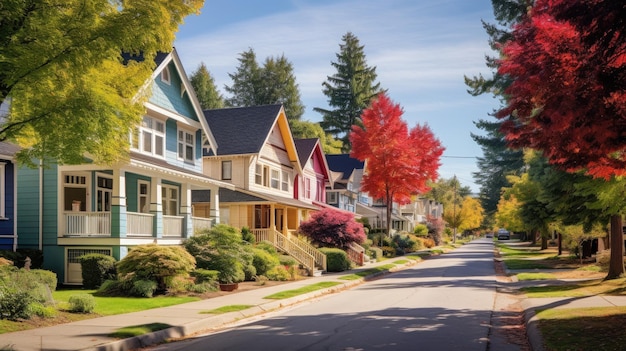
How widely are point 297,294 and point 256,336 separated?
27.5 ft

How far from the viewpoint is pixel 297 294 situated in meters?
20.1

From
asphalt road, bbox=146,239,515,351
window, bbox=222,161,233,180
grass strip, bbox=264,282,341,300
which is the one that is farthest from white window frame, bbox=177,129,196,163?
asphalt road, bbox=146,239,515,351

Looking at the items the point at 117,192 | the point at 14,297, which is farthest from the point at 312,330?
the point at 117,192

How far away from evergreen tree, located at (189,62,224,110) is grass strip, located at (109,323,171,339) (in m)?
65.2

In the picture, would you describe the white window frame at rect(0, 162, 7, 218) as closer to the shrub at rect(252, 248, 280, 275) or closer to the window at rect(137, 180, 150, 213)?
the window at rect(137, 180, 150, 213)

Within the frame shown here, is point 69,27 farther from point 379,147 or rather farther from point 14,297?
point 379,147

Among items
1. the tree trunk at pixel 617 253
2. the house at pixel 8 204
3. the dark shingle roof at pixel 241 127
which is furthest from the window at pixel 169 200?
the tree trunk at pixel 617 253

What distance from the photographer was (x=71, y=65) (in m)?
10.2

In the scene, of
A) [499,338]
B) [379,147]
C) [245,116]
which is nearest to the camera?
[499,338]

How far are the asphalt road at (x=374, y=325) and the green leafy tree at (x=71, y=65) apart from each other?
426cm

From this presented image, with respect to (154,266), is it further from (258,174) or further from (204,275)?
(258,174)

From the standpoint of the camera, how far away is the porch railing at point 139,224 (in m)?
22.1

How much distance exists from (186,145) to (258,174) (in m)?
7.94

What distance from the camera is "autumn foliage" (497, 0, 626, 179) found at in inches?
336
